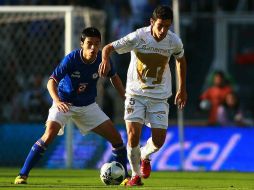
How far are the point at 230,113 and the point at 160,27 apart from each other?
9.40 meters

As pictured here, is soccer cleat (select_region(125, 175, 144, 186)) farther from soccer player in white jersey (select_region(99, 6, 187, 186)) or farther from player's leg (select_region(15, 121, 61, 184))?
player's leg (select_region(15, 121, 61, 184))

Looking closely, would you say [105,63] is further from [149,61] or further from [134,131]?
[134,131]

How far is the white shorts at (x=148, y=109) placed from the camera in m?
12.1

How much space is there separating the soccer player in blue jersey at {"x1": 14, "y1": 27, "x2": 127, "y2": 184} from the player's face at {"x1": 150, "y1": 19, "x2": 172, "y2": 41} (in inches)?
30.7

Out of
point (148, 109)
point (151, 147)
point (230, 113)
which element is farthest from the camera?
point (230, 113)

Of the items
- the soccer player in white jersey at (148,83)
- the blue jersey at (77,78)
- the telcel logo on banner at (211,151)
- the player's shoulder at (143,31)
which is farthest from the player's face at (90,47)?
the telcel logo on banner at (211,151)

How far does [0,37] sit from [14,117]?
8.88 feet

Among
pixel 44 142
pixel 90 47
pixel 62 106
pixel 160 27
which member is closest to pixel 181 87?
pixel 160 27

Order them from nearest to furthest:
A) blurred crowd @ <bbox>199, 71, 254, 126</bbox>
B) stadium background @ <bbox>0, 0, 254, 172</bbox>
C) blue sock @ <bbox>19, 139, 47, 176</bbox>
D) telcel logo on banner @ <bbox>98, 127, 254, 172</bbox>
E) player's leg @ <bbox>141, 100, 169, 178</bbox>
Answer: blue sock @ <bbox>19, 139, 47, 176</bbox>, player's leg @ <bbox>141, 100, 169, 178</bbox>, telcel logo on banner @ <bbox>98, 127, 254, 172</bbox>, stadium background @ <bbox>0, 0, 254, 172</bbox>, blurred crowd @ <bbox>199, 71, 254, 126</bbox>

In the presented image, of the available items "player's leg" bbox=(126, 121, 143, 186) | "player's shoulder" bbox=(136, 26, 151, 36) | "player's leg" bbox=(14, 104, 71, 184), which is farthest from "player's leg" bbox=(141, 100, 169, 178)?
"player's leg" bbox=(14, 104, 71, 184)

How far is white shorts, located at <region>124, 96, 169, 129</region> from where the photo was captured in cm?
1209

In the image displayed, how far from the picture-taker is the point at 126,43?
1190 centimetres

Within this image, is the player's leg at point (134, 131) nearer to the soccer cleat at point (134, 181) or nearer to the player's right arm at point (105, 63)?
the soccer cleat at point (134, 181)

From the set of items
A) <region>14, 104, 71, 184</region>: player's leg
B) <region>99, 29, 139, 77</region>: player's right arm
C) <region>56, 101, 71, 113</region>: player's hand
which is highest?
<region>99, 29, 139, 77</region>: player's right arm
